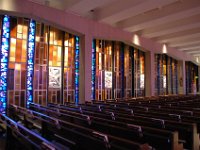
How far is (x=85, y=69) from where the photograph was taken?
7414 millimetres

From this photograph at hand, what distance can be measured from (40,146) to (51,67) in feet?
17.9

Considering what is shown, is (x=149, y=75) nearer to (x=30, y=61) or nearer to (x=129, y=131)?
(x=30, y=61)

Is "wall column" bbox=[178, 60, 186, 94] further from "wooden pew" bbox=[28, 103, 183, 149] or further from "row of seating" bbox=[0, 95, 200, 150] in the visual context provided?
"wooden pew" bbox=[28, 103, 183, 149]

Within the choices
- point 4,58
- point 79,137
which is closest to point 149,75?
point 4,58

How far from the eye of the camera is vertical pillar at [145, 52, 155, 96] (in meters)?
10.8

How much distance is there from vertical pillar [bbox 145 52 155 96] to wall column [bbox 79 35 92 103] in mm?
4382

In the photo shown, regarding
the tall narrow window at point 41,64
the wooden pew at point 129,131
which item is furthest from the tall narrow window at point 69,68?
the wooden pew at point 129,131

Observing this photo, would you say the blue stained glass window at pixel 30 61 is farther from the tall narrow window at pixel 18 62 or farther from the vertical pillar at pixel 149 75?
the vertical pillar at pixel 149 75

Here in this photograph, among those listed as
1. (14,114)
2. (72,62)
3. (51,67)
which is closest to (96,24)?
(72,62)

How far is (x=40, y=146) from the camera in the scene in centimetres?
166

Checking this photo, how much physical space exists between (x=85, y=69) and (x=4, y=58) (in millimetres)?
2638

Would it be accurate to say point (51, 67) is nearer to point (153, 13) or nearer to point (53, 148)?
point (153, 13)

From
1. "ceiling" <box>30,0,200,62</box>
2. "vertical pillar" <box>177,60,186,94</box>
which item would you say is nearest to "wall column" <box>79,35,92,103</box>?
"ceiling" <box>30,0,200,62</box>

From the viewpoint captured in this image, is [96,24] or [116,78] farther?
[116,78]
